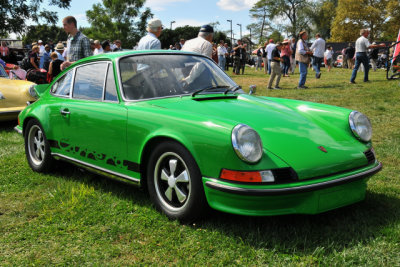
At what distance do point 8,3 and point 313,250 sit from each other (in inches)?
1176

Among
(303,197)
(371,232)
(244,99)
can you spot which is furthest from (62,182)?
(371,232)

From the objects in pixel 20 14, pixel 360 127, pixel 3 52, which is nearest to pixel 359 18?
pixel 20 14

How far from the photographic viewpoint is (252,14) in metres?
75.7

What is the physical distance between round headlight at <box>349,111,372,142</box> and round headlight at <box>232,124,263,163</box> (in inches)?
43.9

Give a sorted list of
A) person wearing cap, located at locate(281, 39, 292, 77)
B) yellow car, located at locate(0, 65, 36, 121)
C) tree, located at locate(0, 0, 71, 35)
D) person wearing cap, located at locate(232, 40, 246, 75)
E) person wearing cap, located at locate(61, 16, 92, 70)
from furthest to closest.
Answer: tree, located at locate(0, 0, 71, 35) → person wearing cap, located at locate(232, 40, 246, 75) → person wearing cap, located at locate(281, 39, 292, 77) → yellow car, located at locate(0, 65, 36, 121) → person wearing cap, located at locate(61, 16, 92, 70)

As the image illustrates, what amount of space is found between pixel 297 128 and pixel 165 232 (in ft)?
4.35

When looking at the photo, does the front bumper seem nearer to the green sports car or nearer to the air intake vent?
the green sports car

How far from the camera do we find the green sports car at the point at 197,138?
2.68 m

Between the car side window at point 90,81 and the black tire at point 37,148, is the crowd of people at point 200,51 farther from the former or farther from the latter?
the car side window at point 90,81

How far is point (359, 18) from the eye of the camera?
185 ft

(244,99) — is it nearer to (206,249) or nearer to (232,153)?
(232,153)

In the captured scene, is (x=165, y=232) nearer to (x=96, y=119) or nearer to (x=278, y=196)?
(x=278, y=196)

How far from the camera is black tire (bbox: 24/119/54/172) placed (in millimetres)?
4391

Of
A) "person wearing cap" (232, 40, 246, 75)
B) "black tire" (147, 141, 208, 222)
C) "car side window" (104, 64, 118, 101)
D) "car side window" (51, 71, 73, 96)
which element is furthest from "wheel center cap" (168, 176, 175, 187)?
"person wearing cap" (232, 40, 246, 75)
